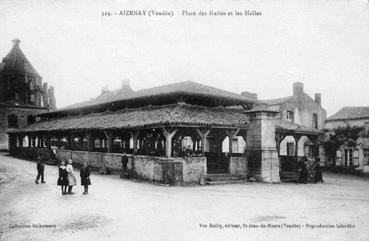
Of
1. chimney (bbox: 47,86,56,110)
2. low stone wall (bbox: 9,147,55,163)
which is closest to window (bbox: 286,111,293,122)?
low stone wall (bbox: 9,147,55,163)

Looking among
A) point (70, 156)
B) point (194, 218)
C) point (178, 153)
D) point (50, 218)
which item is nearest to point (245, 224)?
point (194, 218)

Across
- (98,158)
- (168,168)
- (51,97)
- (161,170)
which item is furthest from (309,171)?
(51,97)

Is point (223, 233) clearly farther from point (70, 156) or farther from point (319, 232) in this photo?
point (70, 156)

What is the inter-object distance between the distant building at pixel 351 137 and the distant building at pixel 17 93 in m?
28.6

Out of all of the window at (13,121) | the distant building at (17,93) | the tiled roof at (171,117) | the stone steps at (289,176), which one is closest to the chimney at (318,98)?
the tiled roof at (171,117)

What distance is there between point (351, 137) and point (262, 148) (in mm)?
13842

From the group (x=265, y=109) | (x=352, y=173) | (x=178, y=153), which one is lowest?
(x=352, y=173)

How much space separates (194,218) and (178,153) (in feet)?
38.2

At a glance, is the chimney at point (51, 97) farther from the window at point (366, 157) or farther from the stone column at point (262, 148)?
the window at point (366, 157)

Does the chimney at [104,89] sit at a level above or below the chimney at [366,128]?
above

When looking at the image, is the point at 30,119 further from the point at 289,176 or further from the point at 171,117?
the point at 289,176

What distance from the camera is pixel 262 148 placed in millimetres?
18750

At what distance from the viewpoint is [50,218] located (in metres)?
9.82

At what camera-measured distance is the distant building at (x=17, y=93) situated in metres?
35.3
